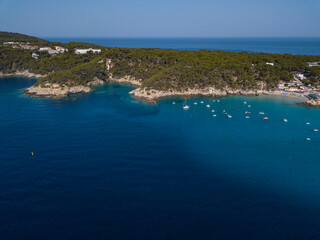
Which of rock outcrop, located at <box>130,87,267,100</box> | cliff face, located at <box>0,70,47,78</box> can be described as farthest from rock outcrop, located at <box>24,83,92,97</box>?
cliff face, located at <box>0,70,47,78</box>

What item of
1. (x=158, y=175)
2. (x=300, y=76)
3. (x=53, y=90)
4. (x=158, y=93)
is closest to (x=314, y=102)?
(x=300, y=76)

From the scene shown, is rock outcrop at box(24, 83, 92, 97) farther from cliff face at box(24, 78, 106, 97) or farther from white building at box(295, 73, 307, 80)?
white building at box(295, 73, 307, 80)

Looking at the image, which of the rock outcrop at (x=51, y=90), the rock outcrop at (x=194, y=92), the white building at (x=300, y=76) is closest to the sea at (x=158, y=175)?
the rock outcrop at (x=194, y=92)

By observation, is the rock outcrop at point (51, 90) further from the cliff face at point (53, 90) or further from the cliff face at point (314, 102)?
the cliff face at point (314, 102)

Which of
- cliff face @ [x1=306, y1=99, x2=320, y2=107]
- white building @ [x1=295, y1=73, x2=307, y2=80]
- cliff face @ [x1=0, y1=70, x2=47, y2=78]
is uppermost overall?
white building @ [x1=295, y1=73, x2=307, y2=80]

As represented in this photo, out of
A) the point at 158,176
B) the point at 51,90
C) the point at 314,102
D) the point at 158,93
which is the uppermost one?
the point at 158,93

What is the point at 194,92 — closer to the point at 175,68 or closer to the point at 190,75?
the point at 190,75

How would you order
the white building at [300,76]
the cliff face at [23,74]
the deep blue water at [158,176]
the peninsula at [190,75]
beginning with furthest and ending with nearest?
the cliff face at [23,74], the white building at [300,76], the peninsula at [190,75], the deep blue water at [158,176]
